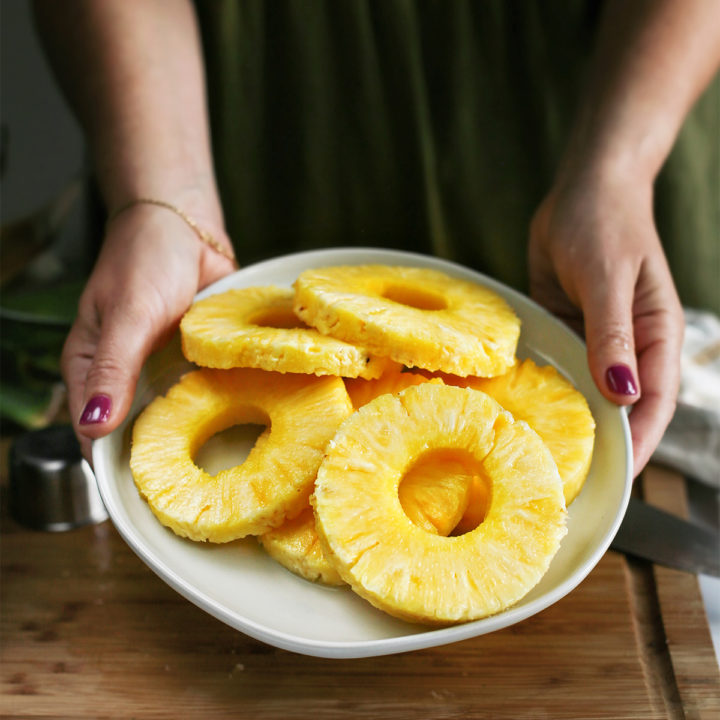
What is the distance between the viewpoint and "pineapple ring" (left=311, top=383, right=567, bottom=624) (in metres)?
1.11

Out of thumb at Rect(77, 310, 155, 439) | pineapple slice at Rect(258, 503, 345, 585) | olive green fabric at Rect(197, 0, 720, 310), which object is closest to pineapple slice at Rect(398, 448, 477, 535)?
pineapple slice at Rect(258, 503, 345, 585)

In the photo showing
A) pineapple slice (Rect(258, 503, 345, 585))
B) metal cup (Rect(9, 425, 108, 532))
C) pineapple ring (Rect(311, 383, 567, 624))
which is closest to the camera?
pineapple ring (Rect(311, 383, 567, 624))

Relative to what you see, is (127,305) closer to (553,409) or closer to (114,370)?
(114,370)

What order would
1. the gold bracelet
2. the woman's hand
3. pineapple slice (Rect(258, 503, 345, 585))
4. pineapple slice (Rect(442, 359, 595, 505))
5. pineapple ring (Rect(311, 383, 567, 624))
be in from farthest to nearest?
the gold bracelet < the woman's hand < pineapple slice (Rect(442, 359, 595, 505)) < pineapple slice (Rect(258, 503, 345, 585)) < pineapple ring (Rect(311, 383, 567, 624))

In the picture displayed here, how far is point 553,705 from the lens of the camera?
4.32ft

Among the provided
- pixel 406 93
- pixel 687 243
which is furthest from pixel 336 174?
pixel 687 243

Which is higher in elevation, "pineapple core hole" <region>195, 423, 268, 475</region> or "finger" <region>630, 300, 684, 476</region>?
"finger" <region>630, 300, 684, 476</region>

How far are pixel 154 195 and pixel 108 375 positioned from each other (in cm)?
59

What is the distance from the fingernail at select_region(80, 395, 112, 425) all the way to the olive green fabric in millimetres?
1044

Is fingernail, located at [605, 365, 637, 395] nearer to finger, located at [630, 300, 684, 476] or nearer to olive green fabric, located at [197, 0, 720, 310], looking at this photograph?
finger, located at [630, 300, 684, 476]

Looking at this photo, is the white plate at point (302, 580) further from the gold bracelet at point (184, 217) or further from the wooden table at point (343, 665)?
the gold bracelet at point (184, 217)

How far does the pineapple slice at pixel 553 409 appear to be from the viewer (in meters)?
1.36

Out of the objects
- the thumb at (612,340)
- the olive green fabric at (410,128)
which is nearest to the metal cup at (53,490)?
the olive green fabric at (410,128)

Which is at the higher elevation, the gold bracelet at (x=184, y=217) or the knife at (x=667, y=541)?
the gold bracelet at (x=184, y=217)
